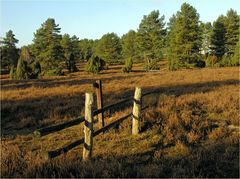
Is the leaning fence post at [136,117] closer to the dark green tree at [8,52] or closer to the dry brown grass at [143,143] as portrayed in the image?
the dry brown grass at [143,143]

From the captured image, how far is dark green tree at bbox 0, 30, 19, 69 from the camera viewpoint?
6343 cm

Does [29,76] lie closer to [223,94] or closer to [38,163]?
[223,94]

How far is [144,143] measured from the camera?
6.86 meters

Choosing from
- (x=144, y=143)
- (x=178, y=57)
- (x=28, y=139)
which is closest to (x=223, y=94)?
(x=144, y=143)

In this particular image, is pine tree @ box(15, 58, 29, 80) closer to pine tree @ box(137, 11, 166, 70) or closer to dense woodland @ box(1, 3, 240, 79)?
dense woodland @ box(1, 3, 240, 79)

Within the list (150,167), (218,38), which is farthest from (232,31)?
(150,167)

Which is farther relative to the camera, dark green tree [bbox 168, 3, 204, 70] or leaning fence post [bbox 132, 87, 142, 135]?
dark green tree [bbox 168, 3, 204, 70]

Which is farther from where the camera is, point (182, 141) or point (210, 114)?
point (210, 114)

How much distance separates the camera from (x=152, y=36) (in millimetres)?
57469

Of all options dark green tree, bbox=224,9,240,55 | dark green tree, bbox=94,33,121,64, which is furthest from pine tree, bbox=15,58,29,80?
dark green tree, bbox=224,9,240,55

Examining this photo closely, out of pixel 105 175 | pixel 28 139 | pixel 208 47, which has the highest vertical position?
pixel 208 47

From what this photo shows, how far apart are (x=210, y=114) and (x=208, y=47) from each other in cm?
5390

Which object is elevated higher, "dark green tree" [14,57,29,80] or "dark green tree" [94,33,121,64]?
"dark green tree" [94,33,121,64]

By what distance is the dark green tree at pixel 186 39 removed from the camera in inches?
1898
